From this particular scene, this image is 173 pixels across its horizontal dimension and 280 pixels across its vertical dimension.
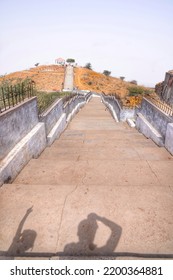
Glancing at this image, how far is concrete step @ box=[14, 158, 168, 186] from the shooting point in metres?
4.74

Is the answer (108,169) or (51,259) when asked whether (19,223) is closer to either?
(51,259)

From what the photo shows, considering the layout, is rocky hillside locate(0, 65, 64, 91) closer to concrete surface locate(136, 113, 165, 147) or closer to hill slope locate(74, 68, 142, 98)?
hill slope locate(74, 68, 142, 98)

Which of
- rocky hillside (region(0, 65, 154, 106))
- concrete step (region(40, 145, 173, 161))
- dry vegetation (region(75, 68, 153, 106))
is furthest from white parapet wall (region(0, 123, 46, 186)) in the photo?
dry vegetation (region(75, 68, 153, 106))

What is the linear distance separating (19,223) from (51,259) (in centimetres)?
93

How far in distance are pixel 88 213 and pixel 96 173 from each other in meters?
1.72

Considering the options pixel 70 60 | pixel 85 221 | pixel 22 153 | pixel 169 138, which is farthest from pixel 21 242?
pixel 70 60

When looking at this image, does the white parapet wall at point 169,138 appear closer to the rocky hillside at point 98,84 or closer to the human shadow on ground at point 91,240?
the human shadow on ground at point 91,240

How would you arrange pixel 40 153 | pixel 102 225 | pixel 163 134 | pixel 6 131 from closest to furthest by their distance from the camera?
pixel 102 225, pixel 6 131, pixel 40 153, pixel 163 134

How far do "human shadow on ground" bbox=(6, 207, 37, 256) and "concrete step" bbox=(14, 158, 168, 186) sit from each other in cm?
162

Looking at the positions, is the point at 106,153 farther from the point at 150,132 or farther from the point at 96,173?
the point at 150,132

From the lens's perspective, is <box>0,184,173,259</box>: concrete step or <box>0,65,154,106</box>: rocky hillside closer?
<box>0,184,173,259</box>: concrete step

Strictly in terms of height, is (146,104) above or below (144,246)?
above

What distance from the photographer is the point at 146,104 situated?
35.2 feet
